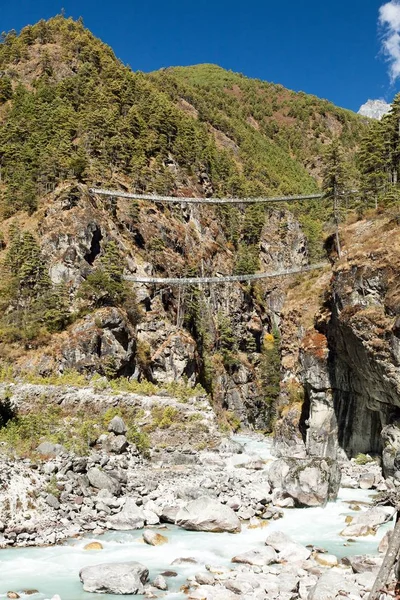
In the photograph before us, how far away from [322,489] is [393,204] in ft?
68.5

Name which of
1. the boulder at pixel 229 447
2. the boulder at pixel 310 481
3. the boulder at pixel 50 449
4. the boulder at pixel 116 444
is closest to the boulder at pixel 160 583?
the boulder at pixel 310 481

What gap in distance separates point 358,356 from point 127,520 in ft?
49.2

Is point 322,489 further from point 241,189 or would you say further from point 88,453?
point 241,189

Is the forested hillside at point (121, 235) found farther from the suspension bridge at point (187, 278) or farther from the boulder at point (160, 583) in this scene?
the boulder at point (160, 583)

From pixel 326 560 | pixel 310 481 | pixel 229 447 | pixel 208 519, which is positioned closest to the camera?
pixel 326 560

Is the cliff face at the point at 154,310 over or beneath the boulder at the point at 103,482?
over

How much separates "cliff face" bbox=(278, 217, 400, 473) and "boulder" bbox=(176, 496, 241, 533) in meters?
10.0

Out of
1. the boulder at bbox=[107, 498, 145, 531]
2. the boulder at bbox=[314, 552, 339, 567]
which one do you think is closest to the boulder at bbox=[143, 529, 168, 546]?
the boulder at bbox=[107, 498, 145, 531]

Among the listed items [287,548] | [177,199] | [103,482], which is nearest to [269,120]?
[177,199]

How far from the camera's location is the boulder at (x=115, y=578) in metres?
11.1

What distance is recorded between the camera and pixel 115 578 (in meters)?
11.3

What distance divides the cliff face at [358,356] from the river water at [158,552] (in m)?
8.32

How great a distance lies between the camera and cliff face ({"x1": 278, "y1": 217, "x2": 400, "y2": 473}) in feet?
77.6

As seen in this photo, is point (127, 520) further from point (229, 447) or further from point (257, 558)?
point (229, 447)
